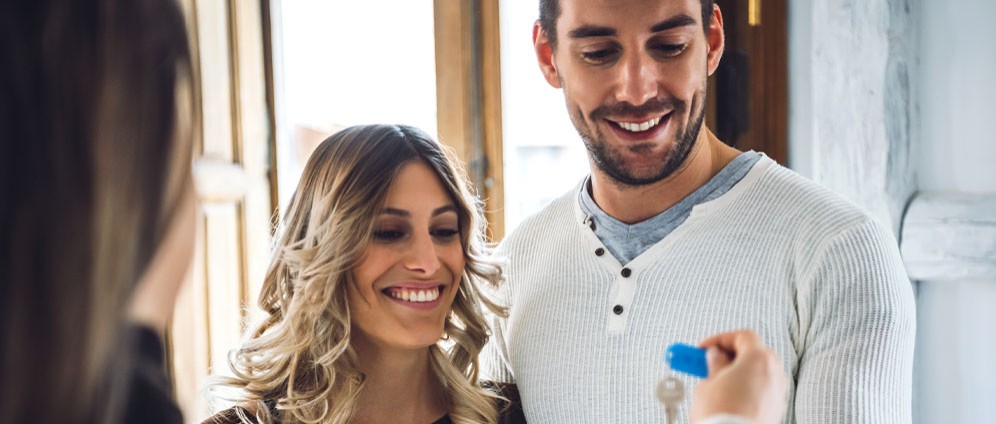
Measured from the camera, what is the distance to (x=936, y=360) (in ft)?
7.64

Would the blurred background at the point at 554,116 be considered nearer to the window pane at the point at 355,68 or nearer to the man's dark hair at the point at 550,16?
the window pane at the point at 355,68

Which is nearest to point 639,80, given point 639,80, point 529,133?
point 639,80

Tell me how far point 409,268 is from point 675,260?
460mm

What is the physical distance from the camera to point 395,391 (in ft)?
5.65

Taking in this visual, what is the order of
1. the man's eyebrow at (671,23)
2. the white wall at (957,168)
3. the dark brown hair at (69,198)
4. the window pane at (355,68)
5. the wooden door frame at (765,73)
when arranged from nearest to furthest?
the dark brown hair at (69,198), the man's eyebrow at (671,23), the white wall at (957,168), the wooden door frame at (765,73), the window pane at (355,68)

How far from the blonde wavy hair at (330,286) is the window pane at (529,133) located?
3.89ft

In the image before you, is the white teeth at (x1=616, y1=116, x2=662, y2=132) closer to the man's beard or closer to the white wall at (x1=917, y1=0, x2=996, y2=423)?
the man's beard

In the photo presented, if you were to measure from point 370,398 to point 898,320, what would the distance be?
914mm

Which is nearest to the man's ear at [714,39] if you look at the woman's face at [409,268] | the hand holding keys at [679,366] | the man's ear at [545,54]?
the man's ear at [545,54]

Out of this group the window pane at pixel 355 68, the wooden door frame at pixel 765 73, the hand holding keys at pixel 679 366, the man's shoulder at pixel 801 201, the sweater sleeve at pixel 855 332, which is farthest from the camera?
the window pane at pixel 355 68

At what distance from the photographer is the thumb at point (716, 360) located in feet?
3.39

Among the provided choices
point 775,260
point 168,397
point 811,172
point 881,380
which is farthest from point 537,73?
point 168,397

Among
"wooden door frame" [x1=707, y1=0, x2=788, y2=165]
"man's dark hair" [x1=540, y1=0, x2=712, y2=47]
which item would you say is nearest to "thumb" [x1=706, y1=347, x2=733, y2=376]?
"man's dark hair" [x1=540, y1=0, x2=712, y2=47]

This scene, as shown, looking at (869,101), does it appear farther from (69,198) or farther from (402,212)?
(69,198)
